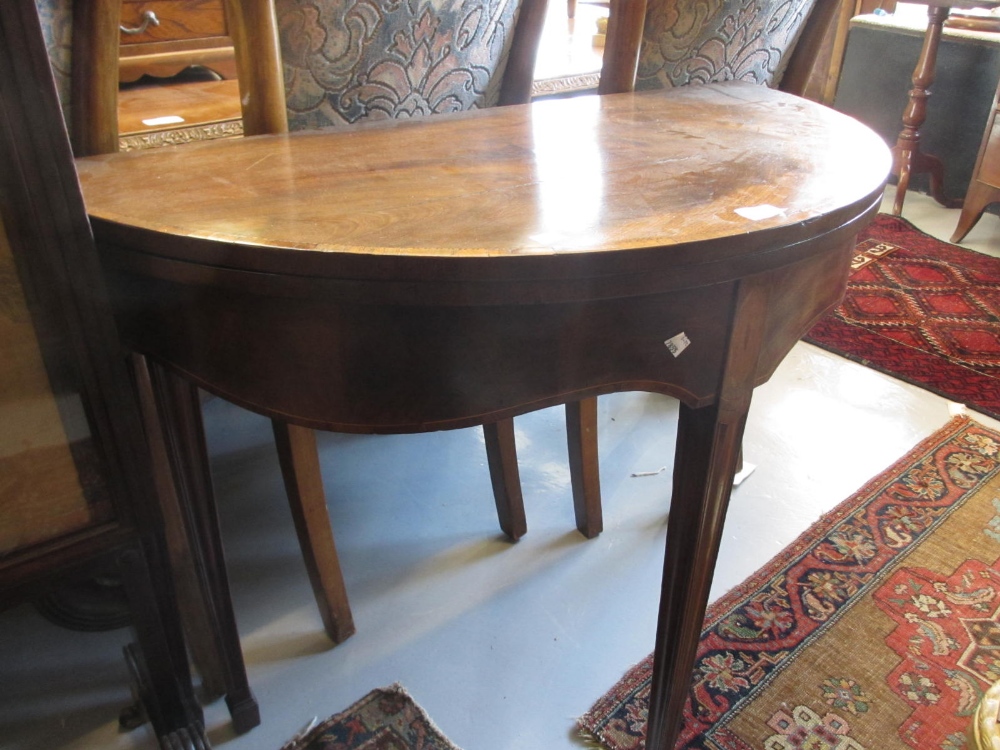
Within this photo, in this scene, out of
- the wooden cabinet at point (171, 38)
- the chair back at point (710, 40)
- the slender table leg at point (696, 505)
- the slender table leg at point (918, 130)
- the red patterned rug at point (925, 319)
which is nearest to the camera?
the slender table leg at point (696, 505)

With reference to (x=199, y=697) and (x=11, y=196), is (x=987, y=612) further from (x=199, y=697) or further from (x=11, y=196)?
(x=11, y=196)

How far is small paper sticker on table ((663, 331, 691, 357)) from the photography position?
26.0 inches

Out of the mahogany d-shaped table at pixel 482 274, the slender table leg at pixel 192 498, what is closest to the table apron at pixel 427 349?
the mahogany d-shaped table at pixel 482 274

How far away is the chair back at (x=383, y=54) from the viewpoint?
0.90m

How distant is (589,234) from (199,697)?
0.89m

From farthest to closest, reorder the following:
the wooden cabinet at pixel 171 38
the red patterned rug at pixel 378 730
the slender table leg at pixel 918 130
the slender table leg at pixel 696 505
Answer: the slender table leg at pixel 918 130 < the wooden cabinet at pixel 171 38 < the red patterned rug at pixel 378 730 < the slender table leg at pixel 696 505

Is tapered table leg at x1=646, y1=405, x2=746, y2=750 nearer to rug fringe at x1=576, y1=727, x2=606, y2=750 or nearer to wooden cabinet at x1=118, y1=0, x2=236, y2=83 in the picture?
rug fringe at x1=576, y1=727, x2=606, y2=750

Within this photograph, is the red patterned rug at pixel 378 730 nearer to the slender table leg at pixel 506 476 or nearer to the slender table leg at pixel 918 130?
the slender table leg at pixel 506 476

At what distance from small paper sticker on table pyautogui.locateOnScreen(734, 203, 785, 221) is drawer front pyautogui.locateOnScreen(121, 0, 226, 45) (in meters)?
1.44

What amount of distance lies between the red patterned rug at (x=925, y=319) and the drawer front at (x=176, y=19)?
162 centimetres

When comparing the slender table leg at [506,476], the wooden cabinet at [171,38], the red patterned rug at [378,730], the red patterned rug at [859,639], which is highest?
the wooden cabinet at [171,38]

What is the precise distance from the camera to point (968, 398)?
1826 mm

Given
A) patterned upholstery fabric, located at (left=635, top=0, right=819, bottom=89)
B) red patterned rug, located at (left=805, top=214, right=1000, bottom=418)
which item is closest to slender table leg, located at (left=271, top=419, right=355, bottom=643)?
patterned upholstery fabric, located at (left=635, top=0, right=819, bottom=89)

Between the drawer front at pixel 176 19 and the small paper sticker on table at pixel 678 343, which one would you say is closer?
the small paper sticker on table at pixel 678 343
